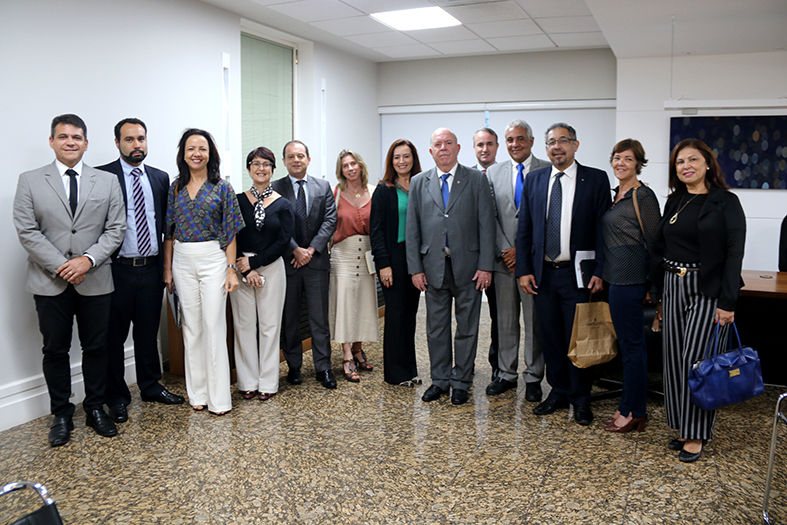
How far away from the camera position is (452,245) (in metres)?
3.74

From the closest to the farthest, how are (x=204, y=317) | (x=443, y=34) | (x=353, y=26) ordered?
1. (x=204, y=317)
2. (x=353, y=26)
3. (x=443, y=34)

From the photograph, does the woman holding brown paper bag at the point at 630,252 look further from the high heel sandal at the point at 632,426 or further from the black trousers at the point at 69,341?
the black trousers at the point at 69,341

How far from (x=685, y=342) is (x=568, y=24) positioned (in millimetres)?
3860

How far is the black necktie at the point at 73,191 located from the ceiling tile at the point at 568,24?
4212 mm

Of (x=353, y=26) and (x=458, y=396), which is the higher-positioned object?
(x=353, y=26)

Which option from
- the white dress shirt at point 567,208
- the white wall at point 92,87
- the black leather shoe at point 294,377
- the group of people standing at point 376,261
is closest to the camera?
the group of people standing at point 376,261

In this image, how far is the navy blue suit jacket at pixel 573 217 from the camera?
11.2 feet

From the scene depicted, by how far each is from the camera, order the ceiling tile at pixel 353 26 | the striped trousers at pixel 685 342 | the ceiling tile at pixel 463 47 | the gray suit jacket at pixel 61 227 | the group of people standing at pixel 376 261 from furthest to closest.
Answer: the ceiling tile at pixel 463 47, the ceiling tile at pixel 353 26, the gray suit jacket at pixel 61 227, the group of people standing at pixel 376 261, the striped trousers at pixel 685 342

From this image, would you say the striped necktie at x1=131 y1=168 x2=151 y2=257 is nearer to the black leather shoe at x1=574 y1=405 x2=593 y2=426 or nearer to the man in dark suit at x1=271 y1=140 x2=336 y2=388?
the man in dark suit at x1=271 y1=140 x2=336 y2=388

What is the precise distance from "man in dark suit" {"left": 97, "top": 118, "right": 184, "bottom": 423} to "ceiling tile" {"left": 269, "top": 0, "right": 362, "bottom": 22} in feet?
6.83

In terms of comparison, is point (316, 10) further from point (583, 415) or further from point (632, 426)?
point (632, 426)

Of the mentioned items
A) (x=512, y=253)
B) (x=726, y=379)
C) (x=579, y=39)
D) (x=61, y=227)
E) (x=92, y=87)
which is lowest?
(x=726, y=379)

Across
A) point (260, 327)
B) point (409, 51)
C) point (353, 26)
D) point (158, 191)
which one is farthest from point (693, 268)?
point (409, 51)

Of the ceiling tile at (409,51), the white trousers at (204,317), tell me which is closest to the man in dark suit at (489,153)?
the white trousers at (204,317)
